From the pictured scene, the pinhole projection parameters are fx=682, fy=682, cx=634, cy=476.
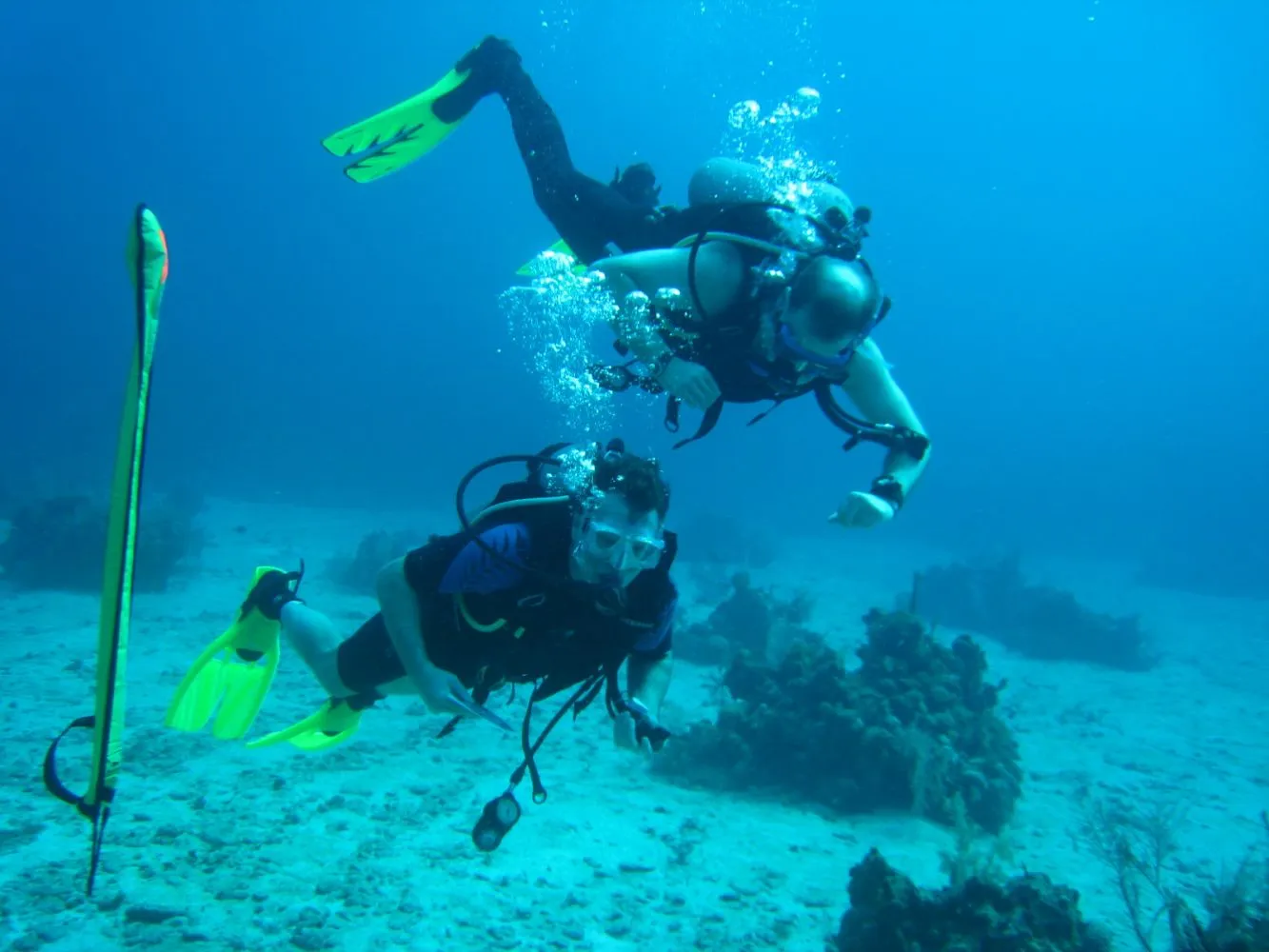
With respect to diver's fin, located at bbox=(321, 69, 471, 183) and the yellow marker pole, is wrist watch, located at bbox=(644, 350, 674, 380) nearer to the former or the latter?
the yellow marker pole

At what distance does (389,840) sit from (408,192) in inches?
4430

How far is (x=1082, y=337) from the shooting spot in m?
135

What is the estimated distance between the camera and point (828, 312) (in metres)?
3.57

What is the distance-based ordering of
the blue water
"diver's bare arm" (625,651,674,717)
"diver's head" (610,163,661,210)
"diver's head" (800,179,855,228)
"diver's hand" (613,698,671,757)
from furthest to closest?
the blue water, "diver's head" (610,163,661,210), "diver's head" (800,179,855,228), "diver's bare arm" (625,651,674,717), "diver's hand" (613,698,671,757)

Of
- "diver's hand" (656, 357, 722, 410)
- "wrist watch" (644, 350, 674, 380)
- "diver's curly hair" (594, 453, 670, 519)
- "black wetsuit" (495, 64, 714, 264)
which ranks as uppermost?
"black wetsuit" (495, 64, 714, 264)

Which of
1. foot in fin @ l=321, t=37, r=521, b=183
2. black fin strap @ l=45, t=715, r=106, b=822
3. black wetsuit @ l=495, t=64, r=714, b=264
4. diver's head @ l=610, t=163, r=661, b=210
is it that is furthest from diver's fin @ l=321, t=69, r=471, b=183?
black fin strap @ l=45, t=715, r=106, b=822

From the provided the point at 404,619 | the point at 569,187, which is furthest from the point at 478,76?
the point at 404,619

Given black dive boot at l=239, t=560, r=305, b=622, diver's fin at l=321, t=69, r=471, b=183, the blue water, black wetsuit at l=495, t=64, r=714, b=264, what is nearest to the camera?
A: black dive boot at l=239, t=560, r=305, b=622

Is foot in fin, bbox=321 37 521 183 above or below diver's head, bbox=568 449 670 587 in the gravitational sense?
above

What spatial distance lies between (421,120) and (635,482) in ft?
18.5

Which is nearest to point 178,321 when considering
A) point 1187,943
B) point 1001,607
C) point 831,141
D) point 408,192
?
point 408,192

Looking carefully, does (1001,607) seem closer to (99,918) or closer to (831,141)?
(99,918)

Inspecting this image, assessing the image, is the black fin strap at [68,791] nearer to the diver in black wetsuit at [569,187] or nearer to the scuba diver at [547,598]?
the scuba diver at [547,598]

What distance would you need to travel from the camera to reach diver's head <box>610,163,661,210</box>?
6.13m
